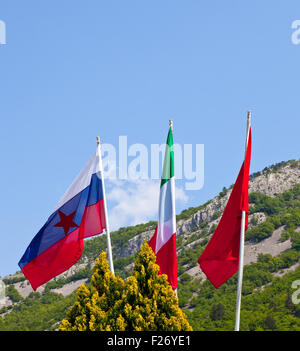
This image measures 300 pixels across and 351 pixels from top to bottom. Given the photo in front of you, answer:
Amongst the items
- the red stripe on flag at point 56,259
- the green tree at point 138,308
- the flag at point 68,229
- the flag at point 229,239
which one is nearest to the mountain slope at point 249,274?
the green tree at point 138,308

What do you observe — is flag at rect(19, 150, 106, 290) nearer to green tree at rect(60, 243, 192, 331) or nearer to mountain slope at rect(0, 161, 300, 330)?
green tree at rect(60, 243, 192, 331)

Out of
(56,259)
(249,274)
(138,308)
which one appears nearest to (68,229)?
(56,259)

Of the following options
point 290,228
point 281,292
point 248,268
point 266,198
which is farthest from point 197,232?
point 281,292

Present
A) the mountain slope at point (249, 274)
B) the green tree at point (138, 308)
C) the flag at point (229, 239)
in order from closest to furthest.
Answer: the flag at point (229, 239), the green tree at point (138, 308), the mountain slope at point (249, 274)

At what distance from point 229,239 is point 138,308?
4.18 metres

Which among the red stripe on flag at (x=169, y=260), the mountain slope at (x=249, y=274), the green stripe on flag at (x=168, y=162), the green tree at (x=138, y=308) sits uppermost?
the green stripe on flag at (x=168, y=162)

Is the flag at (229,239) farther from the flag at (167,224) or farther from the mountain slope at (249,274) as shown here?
the mountain slope at (249,274)

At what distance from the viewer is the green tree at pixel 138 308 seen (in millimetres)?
22438

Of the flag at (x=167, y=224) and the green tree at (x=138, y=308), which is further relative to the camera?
the flag at (x=167, y=224)

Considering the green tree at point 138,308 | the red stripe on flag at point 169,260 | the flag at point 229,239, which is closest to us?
the flag at point 229,239

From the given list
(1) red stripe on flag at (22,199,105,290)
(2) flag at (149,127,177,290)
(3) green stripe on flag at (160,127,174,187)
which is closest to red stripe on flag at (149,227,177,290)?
(2) flag at (149,127,177,290)

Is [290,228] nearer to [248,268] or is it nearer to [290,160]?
[248,268]

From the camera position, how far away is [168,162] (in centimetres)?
2316
